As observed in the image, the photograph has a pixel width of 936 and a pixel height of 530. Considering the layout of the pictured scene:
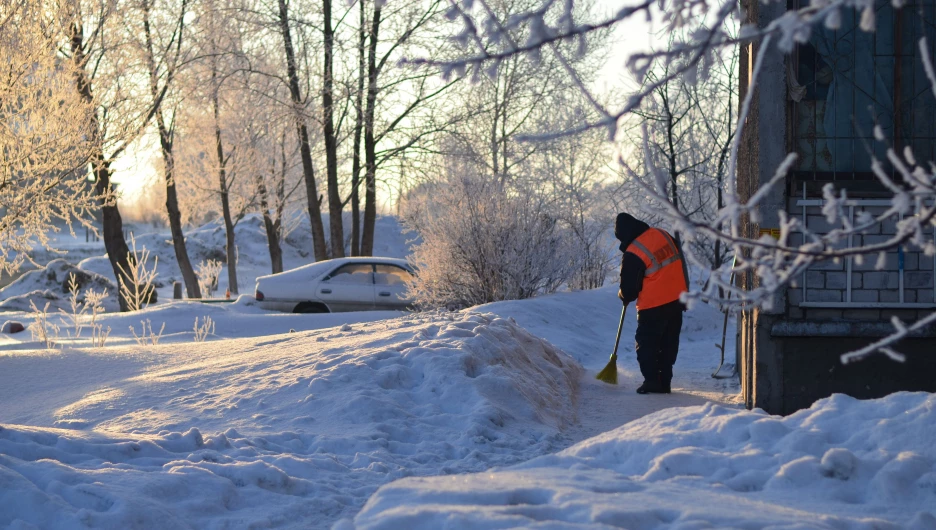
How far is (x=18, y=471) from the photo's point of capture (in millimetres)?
4285

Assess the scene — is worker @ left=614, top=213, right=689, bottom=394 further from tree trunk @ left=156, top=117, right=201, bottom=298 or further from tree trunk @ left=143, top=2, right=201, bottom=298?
tree trunk @ left=156, top=117, right=201, bottom=298

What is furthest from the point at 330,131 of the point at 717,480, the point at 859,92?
the point at 717,480

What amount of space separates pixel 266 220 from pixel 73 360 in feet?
73.8

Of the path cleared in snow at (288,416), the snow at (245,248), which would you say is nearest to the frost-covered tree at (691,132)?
the path cleared in snow at (288,416)

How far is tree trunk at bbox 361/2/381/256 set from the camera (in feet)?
72.3

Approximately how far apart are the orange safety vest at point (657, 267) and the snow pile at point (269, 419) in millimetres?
1187

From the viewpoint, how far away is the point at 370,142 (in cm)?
2342

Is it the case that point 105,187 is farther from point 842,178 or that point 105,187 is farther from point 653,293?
point 842,178

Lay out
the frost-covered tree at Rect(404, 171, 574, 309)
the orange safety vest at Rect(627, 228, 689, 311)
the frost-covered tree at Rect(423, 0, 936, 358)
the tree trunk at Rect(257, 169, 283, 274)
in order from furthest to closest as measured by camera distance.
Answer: the tree trunk at Rect(257, 169, 283, 274) → the frost-covered tree at Rect(404, 171, 574, 309) → the orange safety vest at Rect(627, 228, 689, 311) → the frost-covered tree at Rect(423, 0, 936, 358)

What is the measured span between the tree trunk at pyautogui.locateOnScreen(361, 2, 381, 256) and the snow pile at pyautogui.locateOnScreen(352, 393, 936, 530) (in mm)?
17306

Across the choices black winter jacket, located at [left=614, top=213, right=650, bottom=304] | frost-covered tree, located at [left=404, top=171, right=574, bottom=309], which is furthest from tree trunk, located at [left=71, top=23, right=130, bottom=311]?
black winter jacket, located at [left=614, top=213, right=650, bottom=304]

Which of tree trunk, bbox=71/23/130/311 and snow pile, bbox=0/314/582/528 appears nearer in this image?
snow pile, bbox=0/314/582/528

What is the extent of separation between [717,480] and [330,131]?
1966cm

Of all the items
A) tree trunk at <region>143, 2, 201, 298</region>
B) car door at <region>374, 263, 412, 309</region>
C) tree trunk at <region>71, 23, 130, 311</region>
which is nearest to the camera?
tree trunk at <region>71, 23, 130, 311</region>
